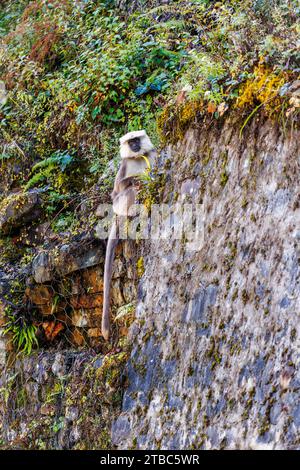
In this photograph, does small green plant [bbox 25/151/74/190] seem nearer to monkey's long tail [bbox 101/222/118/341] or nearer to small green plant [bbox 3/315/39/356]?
small green plant [bbox 3/315/39/356]

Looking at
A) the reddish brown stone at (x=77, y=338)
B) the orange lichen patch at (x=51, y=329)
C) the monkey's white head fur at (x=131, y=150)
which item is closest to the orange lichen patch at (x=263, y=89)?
the monkey's white head fur at (x=131, y=150)

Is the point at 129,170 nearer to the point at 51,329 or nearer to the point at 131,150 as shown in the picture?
the point at 131,150

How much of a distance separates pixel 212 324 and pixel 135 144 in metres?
2.94

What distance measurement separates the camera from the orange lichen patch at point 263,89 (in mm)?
5160

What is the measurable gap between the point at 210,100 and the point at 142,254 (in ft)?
5.61

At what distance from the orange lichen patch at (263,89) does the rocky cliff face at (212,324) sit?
17 centimetres

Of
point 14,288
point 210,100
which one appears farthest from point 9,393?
point 210,100

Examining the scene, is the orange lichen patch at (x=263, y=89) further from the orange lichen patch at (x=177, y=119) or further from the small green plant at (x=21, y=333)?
the small green plant at (x=21, y=333)

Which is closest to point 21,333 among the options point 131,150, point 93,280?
point 93,280

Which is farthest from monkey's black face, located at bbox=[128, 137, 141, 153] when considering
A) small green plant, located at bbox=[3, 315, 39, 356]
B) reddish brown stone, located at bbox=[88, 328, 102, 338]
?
small green plant, located at bbox=[3, 315, 39, 356]

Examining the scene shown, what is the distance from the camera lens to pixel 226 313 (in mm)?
5102

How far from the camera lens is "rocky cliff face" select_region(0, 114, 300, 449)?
4488 mm

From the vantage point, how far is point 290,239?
4.70 metres
